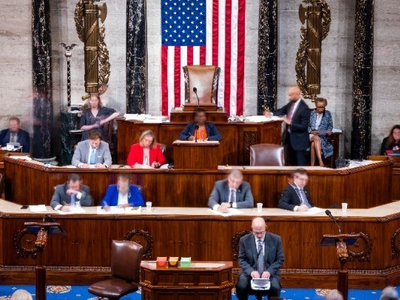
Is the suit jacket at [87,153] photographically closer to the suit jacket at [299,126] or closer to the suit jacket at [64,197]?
the suit jacket at [64,197]

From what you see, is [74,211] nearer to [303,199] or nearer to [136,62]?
[303,199]

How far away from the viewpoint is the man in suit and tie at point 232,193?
1154 centimetres

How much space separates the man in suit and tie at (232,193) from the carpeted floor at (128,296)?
1.24 m

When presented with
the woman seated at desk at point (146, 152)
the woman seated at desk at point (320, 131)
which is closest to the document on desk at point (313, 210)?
the woman seated at desk at point (146, 152)

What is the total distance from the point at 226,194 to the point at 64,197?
2.11 m

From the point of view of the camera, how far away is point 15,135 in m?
16.0

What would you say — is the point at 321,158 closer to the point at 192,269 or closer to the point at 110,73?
the point at 110,73

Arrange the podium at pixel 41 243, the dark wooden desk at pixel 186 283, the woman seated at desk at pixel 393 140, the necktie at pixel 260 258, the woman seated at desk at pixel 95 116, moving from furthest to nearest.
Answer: the woman seated at desk at pixel 393 140, the woman seated at desk at pixel 95 116, the necktie at pixel 260 258, the podium at pixel 41 243, the dark wooden desk at pixel 186 283

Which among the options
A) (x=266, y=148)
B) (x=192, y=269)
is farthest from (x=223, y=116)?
(x=192, y=269)

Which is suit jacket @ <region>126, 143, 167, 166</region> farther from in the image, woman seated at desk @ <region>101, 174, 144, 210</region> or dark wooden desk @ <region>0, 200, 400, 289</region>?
dark wooden desk @ <region>0, 200, 400, 289</region>

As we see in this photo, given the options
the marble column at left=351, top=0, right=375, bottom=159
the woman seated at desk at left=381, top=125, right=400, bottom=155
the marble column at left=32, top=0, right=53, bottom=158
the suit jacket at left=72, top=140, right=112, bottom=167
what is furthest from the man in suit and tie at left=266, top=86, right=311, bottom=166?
the marble column at left=32, top=0, right=53, bottom=158

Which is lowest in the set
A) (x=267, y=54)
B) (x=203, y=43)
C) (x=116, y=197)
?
(x=116, y=197)

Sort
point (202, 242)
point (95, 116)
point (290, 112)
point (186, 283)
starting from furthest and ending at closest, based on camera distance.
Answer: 1. point (95, 116)
2. point (290, 112)
3. point (202, 242)
4. point (186, 283)

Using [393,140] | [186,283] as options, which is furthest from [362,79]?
[186,283]
